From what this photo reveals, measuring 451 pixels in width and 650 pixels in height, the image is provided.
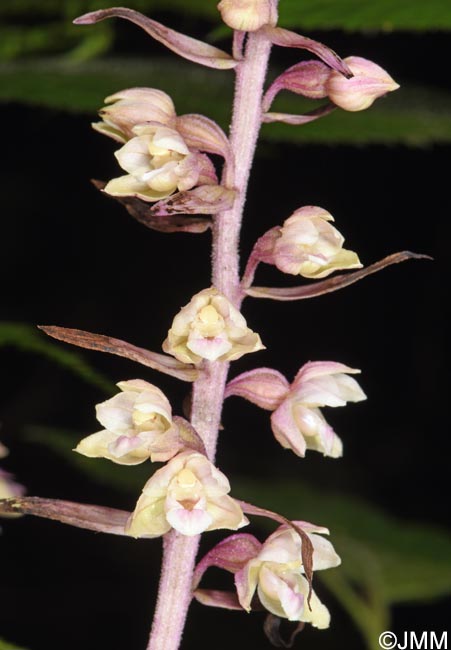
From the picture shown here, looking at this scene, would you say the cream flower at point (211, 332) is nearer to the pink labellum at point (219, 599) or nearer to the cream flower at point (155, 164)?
the cream flower at point (155, 164)

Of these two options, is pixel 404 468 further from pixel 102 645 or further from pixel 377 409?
pixel 102 645

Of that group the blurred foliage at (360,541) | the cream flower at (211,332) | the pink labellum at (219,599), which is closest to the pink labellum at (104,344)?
the cream flower at (211,332)

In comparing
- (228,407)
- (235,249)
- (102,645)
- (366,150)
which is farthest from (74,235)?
(235,249)

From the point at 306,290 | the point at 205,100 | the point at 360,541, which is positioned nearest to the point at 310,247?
the point at 306,290

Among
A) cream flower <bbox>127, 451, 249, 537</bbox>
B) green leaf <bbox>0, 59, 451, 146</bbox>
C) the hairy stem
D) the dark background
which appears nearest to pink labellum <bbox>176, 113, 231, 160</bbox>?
the hairy stem

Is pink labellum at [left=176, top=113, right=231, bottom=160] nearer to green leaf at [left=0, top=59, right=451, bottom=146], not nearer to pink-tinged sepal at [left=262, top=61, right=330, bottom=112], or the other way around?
pink-tinged sepal at [left=262, top=61, right=330, bottom=112]
